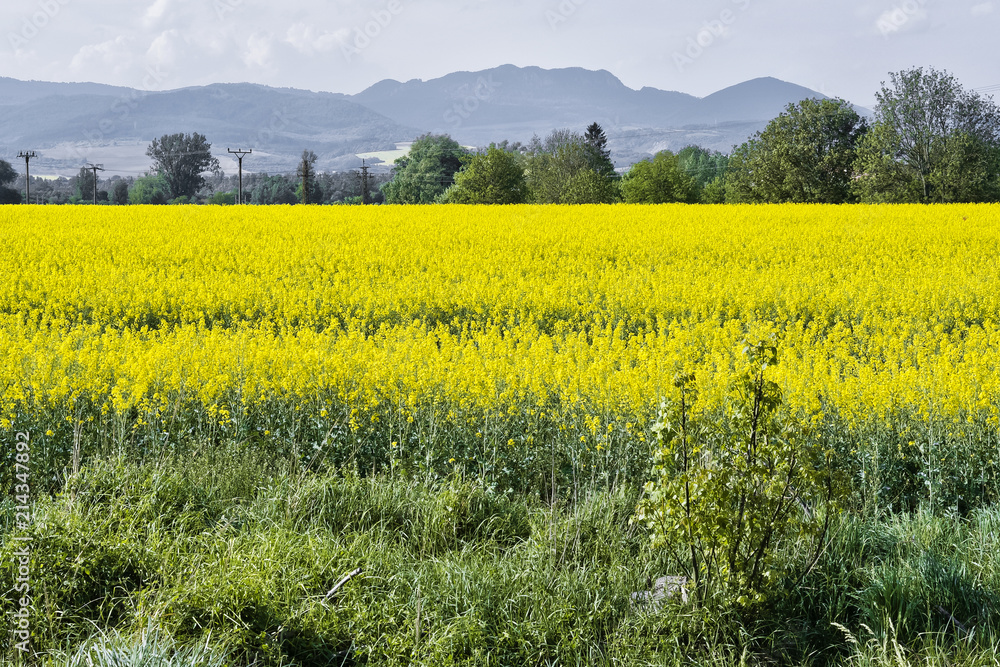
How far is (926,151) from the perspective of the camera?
52.5 m

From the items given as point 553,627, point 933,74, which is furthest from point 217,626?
point 933,74

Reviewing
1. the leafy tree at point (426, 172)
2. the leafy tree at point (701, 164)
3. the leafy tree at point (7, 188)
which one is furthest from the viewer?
the leafy tree at point (701, 164)

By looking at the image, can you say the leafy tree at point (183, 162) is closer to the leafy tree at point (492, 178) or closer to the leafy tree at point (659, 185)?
the leafy tree at point (492, 178)

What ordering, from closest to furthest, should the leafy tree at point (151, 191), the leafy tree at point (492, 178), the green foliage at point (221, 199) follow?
1. the leafy tree at point (492, 178)
2. the green foliage at point (221, 199)
3. the leafy tree at point (151, 191)

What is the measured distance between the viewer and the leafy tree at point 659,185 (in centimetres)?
6656

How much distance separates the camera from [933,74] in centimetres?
5431

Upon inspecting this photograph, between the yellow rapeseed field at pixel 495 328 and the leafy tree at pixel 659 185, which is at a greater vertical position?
the leafy tree at pixel 659 185

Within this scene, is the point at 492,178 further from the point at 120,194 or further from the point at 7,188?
the point at 120,194

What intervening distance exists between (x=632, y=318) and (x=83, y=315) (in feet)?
31.2

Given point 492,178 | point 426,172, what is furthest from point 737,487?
point 426,172

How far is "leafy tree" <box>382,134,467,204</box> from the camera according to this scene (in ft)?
308

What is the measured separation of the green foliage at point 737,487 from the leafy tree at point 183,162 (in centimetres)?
13159

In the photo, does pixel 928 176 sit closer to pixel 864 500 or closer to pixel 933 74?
pixel 933 74

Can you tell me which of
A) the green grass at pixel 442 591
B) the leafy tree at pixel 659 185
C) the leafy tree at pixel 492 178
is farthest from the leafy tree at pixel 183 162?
the green grass at pixel 442 591
